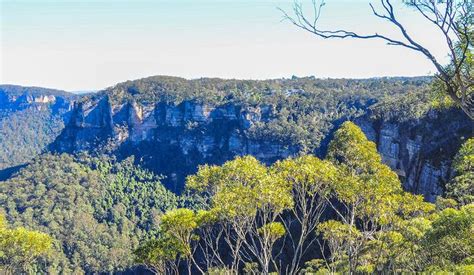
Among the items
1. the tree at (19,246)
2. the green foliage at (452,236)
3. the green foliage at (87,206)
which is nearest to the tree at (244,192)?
the green foliage at (452,236)

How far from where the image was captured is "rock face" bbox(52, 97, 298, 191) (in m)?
110

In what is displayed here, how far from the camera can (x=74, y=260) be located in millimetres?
75875

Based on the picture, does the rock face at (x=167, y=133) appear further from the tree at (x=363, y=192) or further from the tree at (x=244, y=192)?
the tree at (x=244, y=192)

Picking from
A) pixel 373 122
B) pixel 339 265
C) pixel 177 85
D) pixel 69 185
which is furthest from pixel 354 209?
pixel 177 85

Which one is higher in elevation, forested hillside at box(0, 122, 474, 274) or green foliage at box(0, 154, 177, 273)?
forested hillside at box(0, 122, 474, 274)

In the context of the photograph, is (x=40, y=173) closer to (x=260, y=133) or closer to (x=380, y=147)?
(x=260, y=133)

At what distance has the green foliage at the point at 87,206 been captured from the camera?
258 feet

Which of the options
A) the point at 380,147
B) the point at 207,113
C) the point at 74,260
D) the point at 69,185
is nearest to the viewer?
the point at 380,147

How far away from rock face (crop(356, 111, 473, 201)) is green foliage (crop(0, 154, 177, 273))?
42.5 m

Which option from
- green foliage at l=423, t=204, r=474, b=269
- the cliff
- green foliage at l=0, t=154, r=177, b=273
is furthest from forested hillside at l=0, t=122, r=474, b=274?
the cliff

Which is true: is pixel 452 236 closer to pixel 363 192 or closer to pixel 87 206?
pixel 363 192

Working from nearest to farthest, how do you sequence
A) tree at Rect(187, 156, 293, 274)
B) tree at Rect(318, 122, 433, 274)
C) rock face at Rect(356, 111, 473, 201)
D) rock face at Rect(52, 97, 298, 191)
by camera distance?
tree at Rect(187, 156, 293, 274) < tree at Rect(318, 122, 433, 274) < rock face at Rect(356, 111, 473, 201) < rock face at Rect(52, 97, 298, 191)

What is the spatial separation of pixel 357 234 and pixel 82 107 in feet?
397

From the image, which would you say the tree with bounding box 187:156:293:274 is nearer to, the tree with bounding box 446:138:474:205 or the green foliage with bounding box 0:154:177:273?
the tree with bounding box 446:138:474:205
